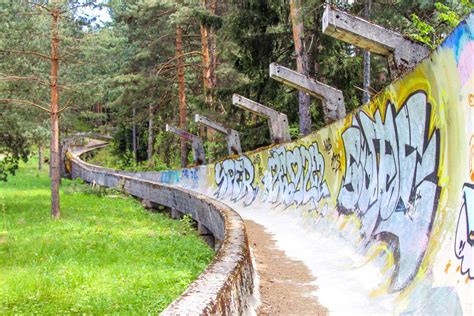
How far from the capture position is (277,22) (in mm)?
21797

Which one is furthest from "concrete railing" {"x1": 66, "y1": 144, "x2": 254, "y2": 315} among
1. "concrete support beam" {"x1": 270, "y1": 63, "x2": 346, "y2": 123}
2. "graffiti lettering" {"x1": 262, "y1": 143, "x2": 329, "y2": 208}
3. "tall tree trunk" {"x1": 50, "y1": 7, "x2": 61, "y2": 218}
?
"tall tree trunk" {"x1": 50, "y1": 7, "x2": 61, "y2": 218}

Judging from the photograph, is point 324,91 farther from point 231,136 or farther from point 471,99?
point 231,136

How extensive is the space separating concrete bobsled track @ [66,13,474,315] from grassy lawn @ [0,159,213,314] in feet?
6.93

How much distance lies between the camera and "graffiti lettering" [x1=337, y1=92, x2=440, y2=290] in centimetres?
525

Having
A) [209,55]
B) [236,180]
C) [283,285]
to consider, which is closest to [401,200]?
[283,285]

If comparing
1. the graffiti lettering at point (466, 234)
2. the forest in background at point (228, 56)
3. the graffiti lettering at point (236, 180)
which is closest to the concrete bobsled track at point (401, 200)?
the graffiti lettering at point (466, 234)

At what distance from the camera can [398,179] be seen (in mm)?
6355

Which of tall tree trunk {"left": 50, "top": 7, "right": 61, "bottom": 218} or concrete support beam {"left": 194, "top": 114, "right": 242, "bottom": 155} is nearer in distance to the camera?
tall tree trunk {"left": 50, "top": 7, "right": 61, "bottom": 218}

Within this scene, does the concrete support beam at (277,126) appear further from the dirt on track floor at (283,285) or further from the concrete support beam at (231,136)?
the dirt on track floor at (283,285)

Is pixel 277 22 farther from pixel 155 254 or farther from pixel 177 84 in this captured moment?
pixel 177 84

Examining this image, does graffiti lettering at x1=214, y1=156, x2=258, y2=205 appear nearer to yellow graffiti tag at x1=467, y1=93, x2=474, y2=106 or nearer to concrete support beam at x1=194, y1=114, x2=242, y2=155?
concrete support beam at x1=194, y1=114, x2=242, y2=155

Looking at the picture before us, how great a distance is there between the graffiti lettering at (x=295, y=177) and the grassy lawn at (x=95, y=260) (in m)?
2.33

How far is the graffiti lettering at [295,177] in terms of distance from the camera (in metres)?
11.1

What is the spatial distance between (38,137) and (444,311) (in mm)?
17741
